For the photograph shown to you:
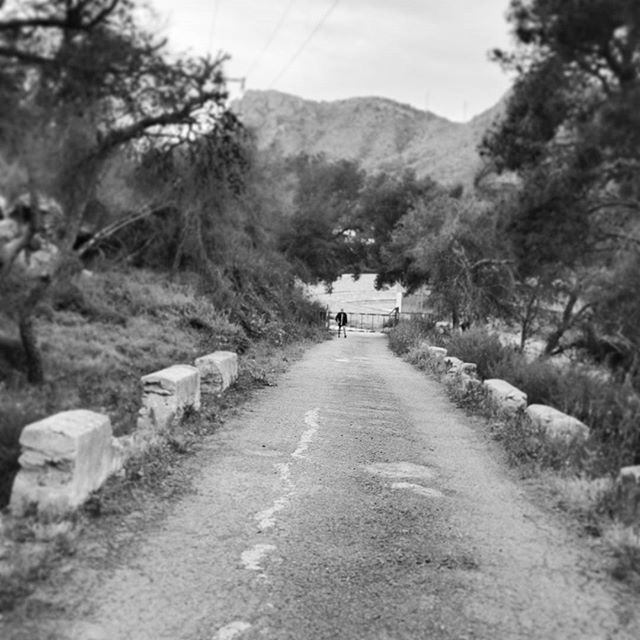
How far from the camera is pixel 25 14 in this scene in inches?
193

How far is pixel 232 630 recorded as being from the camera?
11.9ft

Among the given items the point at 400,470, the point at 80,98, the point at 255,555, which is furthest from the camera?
the point at 400,470

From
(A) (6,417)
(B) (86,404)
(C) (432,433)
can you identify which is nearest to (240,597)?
(A) (6,417)

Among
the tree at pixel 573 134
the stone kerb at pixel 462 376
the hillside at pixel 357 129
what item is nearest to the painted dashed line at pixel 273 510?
the tree at pixel 573 134

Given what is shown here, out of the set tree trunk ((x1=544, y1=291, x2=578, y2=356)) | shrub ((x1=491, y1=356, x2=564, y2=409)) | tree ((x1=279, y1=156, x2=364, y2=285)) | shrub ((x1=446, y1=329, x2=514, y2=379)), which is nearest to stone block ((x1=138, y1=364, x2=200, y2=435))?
shrub ((x1=491, y1=356, x2=564, y2=409))

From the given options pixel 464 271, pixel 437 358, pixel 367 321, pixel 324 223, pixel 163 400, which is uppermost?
pixel 324 223

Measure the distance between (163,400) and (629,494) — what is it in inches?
196

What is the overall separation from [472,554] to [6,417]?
→ 377 centimetres

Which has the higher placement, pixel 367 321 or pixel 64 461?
pixel 64 461

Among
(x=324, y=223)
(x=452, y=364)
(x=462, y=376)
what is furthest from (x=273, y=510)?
(x=324, y=223)

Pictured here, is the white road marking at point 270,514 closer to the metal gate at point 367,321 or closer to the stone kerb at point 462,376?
the stone kerb at point 462,376

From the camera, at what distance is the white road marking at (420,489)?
6.34m

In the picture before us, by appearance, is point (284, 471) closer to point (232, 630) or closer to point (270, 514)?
point (270, 514)

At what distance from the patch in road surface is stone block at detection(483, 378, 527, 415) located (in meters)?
2.57
